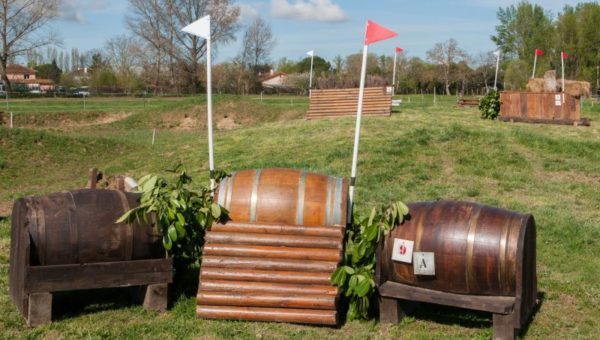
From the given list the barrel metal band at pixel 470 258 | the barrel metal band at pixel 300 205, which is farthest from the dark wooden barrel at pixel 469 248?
the barrel metal band at pixel 300 205

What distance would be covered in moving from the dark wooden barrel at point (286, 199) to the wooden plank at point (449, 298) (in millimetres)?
791

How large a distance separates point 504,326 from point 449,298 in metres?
0.47

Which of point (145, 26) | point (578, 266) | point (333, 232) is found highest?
point (145, 26)

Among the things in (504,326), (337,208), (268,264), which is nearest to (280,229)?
(268,264)

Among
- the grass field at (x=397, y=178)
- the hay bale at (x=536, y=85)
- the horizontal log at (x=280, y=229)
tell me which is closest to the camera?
the grass field at (x=397, y=178)

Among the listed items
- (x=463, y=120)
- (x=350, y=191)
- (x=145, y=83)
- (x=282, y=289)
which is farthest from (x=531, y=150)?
(x=145, y=83)

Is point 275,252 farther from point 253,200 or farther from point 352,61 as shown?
point 352,61

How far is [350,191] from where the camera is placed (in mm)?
6738

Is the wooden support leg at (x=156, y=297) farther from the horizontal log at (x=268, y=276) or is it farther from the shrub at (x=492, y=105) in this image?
the shrub at (x=492, y=105)

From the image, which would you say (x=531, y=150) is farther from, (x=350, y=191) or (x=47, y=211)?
(x=47, y=211)

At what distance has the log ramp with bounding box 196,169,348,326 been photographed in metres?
6.02

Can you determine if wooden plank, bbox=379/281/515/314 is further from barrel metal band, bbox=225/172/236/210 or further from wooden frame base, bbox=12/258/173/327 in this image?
wooden frame base, bbox=12/258/173/327

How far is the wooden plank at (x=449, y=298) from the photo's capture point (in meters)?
5.55

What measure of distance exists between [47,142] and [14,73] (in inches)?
4083
